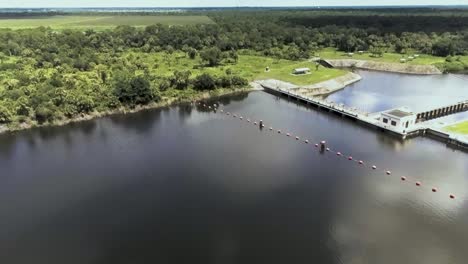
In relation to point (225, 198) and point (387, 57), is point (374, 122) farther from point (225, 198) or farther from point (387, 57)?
Answer: point (387, 57)

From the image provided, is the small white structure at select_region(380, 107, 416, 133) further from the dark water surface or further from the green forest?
the green forest

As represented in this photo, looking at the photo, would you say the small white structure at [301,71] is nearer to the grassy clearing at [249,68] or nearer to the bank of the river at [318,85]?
the grassy clearing at [249,68]

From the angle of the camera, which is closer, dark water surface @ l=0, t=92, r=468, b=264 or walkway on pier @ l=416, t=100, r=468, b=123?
dark water surface @ l=0, t=92, r=468, b=264

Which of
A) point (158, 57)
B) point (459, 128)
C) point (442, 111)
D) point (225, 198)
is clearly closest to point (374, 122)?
point (459, 128)

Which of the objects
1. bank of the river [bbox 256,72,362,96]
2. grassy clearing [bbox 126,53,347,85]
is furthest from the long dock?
grassy clearing [bbox 126,53,347,85]

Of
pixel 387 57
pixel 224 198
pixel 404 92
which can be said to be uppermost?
pixel 387 57

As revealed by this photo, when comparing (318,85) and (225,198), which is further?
(318,85)

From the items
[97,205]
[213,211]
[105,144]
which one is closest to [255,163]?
[213,211]
